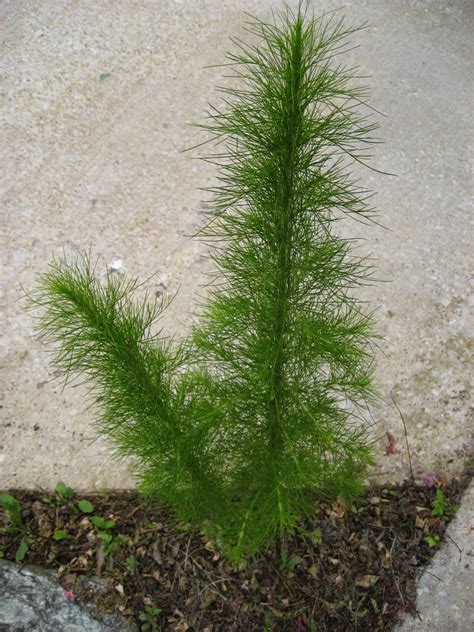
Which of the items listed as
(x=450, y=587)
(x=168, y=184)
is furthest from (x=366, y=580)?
(x=168, y=184)

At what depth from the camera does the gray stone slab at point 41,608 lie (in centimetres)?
186

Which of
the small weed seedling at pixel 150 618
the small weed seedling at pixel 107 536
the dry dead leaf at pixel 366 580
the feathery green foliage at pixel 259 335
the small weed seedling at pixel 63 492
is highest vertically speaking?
the feathery green foliage at pixel 259 335

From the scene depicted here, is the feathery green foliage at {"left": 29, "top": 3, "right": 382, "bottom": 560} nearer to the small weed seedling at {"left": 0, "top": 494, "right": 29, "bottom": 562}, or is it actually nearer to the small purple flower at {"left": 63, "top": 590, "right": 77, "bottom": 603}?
the small purple flower at {"left": 63, "top": 590, "right": 77, "bottom": 603}

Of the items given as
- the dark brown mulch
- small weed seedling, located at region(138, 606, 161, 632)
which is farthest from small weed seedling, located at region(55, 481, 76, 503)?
small weed seedling, located at region(138, 606, 161, 632)

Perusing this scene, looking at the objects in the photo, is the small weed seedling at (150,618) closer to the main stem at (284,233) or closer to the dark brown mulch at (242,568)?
the dark brown mulch at (242,568)

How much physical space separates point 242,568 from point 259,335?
949 millimetres

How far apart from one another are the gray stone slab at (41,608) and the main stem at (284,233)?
747 millimetres

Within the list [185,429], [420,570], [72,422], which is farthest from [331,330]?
[72,422]

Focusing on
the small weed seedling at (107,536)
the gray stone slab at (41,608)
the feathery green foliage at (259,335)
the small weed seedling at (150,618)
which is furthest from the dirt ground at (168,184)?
the feathery green foliage at (259,335)

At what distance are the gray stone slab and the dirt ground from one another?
355 mm

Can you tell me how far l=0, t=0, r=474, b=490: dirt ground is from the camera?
2449mm

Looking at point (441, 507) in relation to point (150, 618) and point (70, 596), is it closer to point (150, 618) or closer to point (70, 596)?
point (150, 618)

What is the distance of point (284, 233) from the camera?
1331mm

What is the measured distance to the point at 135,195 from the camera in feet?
10.2
